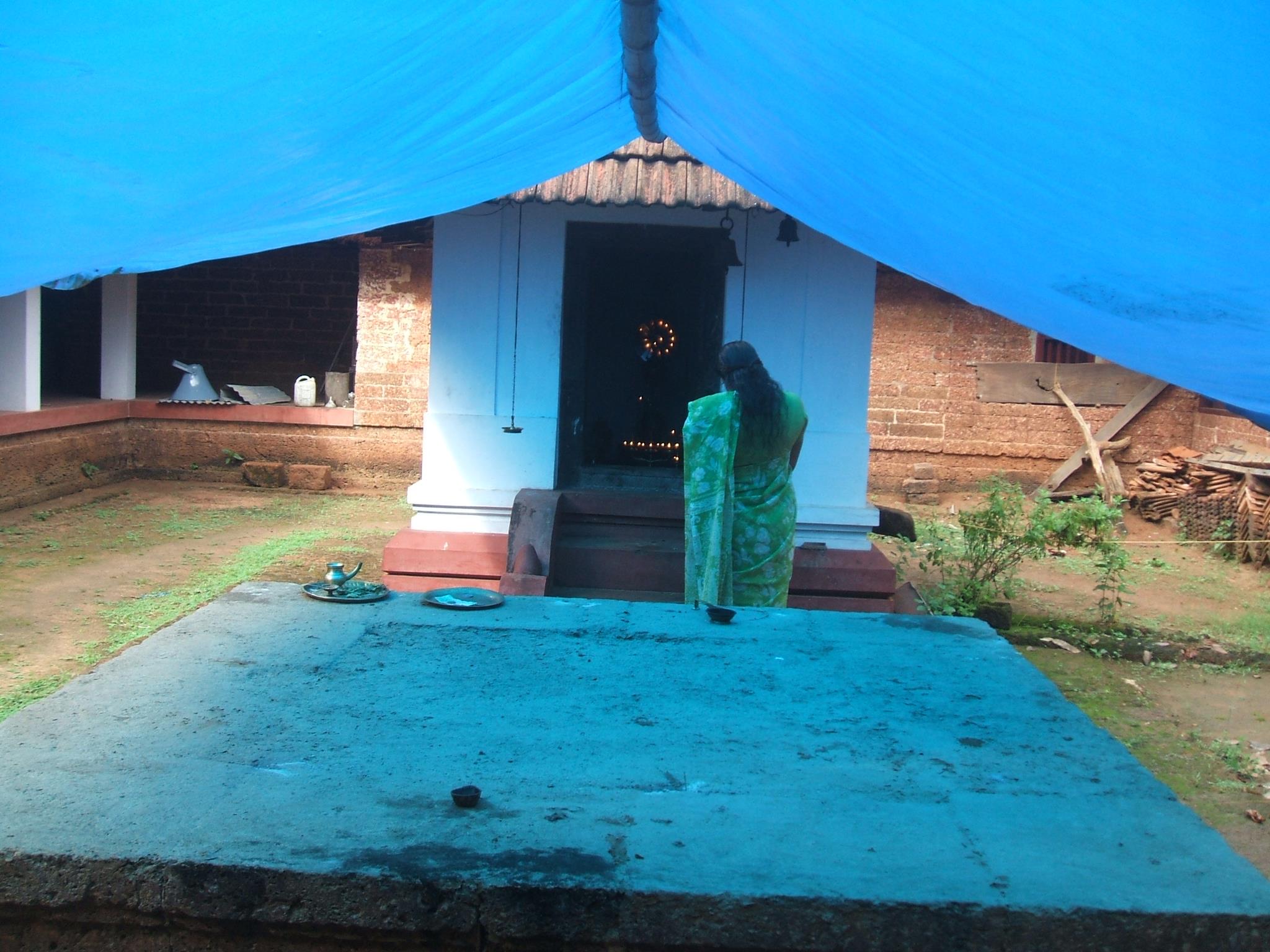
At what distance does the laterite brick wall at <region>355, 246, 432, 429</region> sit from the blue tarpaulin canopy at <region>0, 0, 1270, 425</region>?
7.60 meters

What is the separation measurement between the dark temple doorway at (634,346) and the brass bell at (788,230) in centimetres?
38

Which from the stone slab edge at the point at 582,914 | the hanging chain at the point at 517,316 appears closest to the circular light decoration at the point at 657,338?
the hanging chain at the point at 517,316

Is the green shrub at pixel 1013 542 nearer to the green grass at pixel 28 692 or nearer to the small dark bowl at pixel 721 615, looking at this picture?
the small dark bowl at pixel 721 615

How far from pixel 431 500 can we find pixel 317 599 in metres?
3.35

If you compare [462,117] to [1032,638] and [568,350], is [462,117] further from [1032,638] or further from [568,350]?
[1032,638]

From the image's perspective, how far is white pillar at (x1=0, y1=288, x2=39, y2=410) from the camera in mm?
9422

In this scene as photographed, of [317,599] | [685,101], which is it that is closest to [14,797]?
[317,599]

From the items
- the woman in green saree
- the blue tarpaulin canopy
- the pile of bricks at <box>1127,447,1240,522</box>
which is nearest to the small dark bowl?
the blue tarpaulin canopy

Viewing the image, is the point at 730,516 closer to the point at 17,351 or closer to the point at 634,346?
the point at 634,346

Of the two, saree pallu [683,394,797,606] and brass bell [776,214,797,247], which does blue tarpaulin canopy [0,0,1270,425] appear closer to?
saree pallu [683,394,797,606]

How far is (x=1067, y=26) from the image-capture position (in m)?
1.78

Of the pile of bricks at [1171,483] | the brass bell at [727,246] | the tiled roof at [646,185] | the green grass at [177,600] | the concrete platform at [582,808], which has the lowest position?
the green grass at [177,600]

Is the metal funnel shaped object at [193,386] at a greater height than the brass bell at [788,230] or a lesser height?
lesser

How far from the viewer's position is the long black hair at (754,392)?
4688mm
